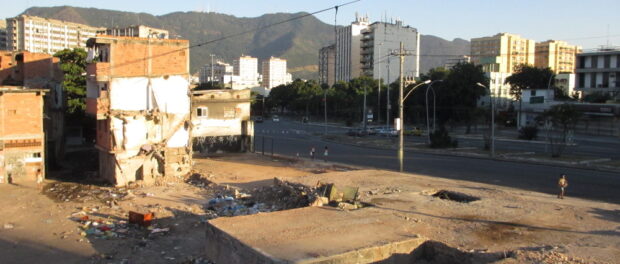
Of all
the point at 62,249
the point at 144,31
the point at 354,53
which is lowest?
the point at 62,249

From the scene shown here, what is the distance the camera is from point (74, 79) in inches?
1572

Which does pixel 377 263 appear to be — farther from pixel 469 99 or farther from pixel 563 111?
pixel 469 99

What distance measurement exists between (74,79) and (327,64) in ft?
487

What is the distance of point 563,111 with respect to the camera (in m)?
38.7

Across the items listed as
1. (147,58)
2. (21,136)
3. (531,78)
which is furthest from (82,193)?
(531,78)

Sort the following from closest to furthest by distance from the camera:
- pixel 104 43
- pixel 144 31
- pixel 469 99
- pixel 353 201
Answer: pixel 353 201
pixel 104 43
pixel 144 31
pixel 469 99

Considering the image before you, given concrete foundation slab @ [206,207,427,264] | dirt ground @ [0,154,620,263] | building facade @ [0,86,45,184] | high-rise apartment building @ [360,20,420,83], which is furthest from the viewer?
high-rise apartment building @ [360,20,420,83]

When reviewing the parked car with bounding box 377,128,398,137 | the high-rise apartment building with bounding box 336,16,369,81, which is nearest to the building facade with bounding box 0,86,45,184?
the parked car with bounding box 377,128,398,137

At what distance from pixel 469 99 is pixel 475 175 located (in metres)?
44.2

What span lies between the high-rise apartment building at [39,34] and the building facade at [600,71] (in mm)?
130661

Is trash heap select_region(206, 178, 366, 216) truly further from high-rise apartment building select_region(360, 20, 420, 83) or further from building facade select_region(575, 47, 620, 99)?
high-rise apartment building select_region(360, 20, 420, 83)

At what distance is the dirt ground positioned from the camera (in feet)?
40.0

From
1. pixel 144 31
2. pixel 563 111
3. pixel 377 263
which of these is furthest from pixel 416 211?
pixel 144 31

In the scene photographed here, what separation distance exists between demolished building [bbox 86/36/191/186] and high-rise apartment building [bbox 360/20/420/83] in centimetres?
10862
